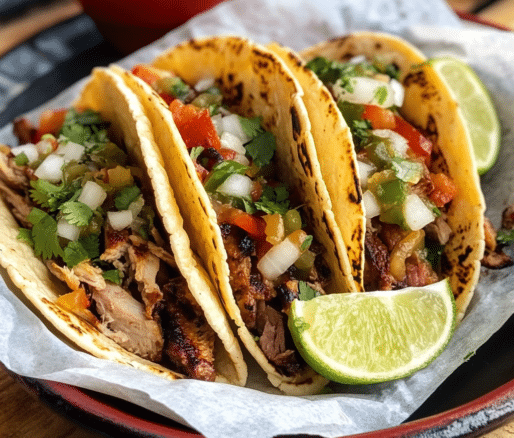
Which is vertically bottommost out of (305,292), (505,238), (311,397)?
(505,238)

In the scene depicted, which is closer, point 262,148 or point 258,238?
point 258,238

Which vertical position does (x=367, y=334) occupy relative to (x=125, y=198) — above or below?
below

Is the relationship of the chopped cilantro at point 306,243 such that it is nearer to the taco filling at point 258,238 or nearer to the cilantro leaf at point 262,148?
the taco filling at point 258,238

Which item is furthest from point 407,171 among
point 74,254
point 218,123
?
point 74,254

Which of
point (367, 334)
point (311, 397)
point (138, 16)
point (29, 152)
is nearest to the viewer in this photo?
point (367, 334)

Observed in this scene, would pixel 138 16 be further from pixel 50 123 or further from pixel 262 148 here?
pixel 262 148

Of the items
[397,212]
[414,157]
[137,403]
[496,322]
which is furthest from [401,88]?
[137,403]

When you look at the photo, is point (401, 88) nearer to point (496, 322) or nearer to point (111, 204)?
point (496, 322)

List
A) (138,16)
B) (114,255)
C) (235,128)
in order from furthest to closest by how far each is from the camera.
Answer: (138,16), (235,128), (114,255)
